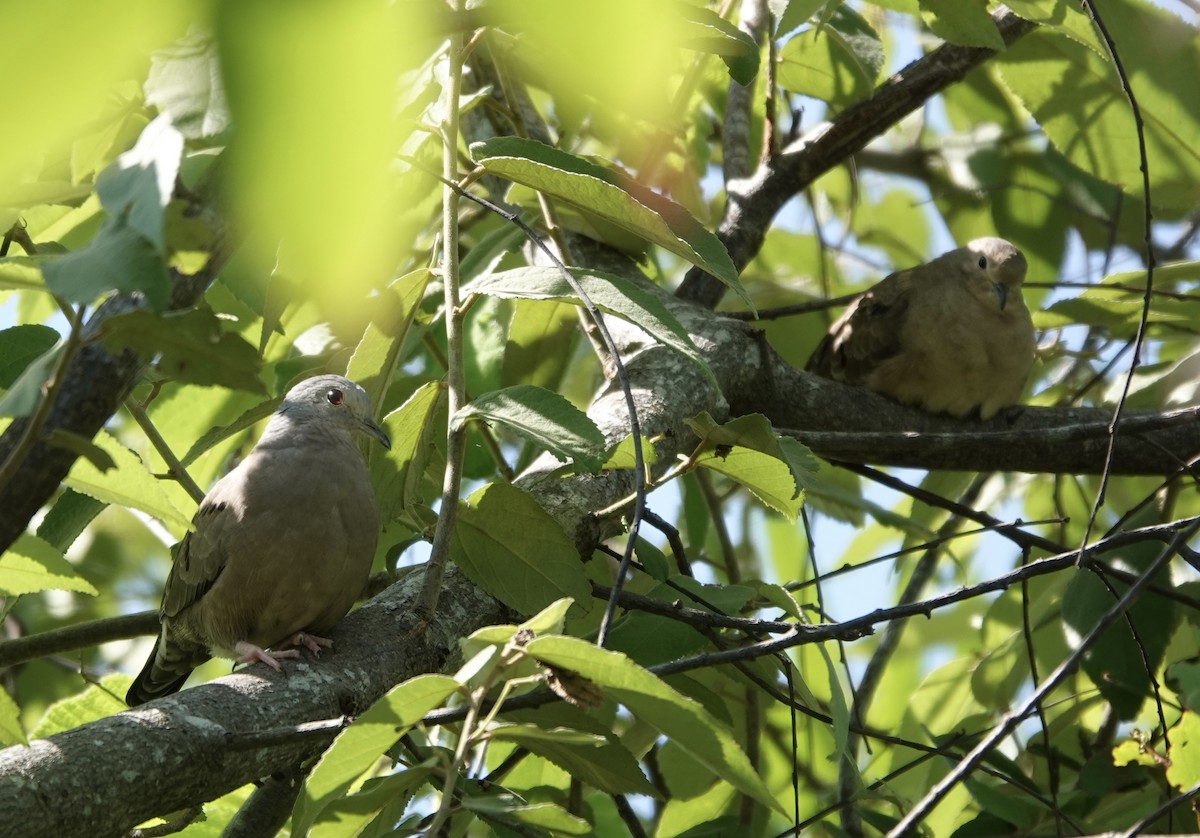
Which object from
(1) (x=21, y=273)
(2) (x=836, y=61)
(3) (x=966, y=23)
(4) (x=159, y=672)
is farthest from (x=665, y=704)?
(2) (x=836, y=61)

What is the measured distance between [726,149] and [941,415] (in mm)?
1369

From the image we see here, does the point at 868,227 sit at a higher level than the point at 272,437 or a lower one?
higher

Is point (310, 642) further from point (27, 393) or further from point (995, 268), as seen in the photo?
point (995, 268)

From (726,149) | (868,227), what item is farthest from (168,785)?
(868,227)

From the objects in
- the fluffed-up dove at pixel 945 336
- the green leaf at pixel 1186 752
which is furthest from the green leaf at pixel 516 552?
the fluffed-up dove at pixel 945 336

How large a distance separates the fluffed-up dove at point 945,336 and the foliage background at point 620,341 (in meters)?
0.21

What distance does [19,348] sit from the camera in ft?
7.96

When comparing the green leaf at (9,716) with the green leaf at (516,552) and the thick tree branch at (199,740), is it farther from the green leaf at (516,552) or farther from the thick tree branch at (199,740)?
the green leaf at (516,552)

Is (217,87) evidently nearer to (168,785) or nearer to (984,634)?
(168,785)

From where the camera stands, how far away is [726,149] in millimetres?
4691

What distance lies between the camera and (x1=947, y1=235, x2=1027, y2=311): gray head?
5875 millimetres

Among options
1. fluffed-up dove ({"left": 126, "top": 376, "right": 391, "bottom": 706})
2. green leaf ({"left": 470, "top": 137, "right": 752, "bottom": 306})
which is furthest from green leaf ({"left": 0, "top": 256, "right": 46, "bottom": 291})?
fluffed-up dove ({"left": 126, "top": 376, "right": 391, "bottom": 706})

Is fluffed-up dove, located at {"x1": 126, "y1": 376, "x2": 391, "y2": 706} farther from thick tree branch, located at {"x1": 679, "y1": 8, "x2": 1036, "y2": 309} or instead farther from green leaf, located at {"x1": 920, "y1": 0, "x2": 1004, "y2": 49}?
green leaf, located at {"x1": 920, "y1": 0, "x2": 1004, "y2": 49}

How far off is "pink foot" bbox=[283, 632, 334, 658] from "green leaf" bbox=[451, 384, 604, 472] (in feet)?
2.08
